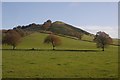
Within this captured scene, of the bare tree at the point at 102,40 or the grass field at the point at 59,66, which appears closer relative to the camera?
the grass field at the point at 59,66

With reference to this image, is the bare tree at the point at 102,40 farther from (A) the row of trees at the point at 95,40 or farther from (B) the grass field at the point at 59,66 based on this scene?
(B) the grass field at the point at 59,66

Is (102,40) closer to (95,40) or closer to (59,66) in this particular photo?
(95,40)

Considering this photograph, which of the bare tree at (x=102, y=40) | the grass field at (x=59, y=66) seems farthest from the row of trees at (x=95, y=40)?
the grass field at (x=59, y=66)

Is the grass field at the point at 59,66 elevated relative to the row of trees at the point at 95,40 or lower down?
lower down

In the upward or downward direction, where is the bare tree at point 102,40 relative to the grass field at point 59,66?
upward

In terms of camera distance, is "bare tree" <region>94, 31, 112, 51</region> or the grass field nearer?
the grass field

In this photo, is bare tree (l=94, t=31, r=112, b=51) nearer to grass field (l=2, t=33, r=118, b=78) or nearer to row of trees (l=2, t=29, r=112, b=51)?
row of trees (l=2, t=29, r=112, b=51)


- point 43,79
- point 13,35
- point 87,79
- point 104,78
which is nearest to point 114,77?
point 104,78

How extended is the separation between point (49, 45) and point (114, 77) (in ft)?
280

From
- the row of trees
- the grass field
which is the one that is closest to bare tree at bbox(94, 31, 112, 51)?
the row of trees

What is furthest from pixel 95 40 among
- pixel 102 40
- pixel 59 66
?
pixel 59 66

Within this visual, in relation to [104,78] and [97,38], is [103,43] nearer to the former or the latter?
[97,38]

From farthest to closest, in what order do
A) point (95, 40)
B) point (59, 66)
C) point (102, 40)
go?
point (95, 40) < point (102, 40) < point (59, 66)

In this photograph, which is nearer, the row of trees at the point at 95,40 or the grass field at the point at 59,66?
the grass field at the point at 59,66
